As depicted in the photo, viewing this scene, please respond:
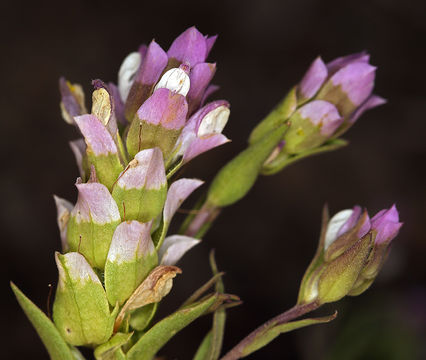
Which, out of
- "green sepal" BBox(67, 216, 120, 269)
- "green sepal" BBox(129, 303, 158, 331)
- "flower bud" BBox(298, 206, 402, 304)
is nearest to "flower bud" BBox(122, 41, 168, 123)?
"green sepal" BBox(67, 216, 120, 269)

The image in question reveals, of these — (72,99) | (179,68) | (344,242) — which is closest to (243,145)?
(72,99)

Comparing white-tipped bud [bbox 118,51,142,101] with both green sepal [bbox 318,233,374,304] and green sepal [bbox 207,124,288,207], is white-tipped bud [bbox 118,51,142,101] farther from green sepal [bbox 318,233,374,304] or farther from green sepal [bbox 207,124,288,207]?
green sepal [bbox 318,233,374,304]

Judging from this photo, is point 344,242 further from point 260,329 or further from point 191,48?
point 191,48

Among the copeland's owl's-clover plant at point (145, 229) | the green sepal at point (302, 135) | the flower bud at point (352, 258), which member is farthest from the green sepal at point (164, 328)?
the green sepal at point (302, 135)

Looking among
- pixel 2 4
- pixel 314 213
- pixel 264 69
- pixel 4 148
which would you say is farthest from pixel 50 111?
pixel 314 213

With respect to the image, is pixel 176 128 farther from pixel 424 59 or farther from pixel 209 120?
pixel 424 59

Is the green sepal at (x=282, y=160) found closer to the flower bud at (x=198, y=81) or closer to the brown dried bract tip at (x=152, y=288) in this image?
the flower bud at (x=198, y=81)
